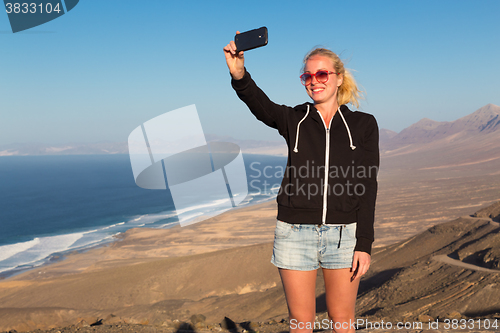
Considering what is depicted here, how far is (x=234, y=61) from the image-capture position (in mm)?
1840

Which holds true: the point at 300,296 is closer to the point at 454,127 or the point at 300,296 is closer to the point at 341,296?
the point at 341,296

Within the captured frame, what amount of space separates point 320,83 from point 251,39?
526 mm

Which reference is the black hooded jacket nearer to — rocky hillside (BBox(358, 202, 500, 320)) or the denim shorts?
the denim shorts

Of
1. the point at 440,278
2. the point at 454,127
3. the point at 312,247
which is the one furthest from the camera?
the point at 454,127

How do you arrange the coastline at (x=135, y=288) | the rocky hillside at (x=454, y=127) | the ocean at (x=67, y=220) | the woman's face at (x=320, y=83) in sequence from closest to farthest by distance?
the woman's face at (x=320, y=83) < the coastline at (x=135, y=288) < the ocean at (x=67, y=220) < the rocky hillside at (x=454, y=127)

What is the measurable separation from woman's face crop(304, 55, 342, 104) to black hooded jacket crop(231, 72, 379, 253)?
0.31ft

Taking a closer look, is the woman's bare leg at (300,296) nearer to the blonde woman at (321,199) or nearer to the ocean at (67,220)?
the blonde woman at (321,199)

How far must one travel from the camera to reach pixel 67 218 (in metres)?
44.5

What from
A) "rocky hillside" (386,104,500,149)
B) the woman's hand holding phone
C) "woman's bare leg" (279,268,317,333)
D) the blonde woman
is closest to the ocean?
"woman's bare leg" (279,268,317,333)

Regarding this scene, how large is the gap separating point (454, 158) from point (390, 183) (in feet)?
142

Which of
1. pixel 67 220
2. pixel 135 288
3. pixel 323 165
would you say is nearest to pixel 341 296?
pixel 323 165

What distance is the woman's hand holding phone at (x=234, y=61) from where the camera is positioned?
183cm

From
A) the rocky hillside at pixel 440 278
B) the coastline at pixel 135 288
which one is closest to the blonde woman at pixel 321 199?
the rocky hillside at pixel 440 278

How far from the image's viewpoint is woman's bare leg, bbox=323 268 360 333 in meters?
1.95
